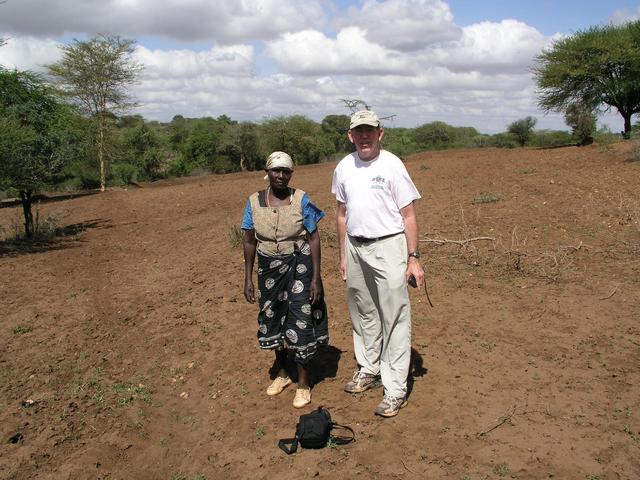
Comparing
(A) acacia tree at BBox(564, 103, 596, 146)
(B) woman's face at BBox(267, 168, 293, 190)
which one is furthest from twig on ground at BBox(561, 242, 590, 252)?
(A) acacia tree at BBox(564, 103, 596, 146)

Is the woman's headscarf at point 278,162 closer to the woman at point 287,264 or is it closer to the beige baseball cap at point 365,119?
the woman at point 287,264

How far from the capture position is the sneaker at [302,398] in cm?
366

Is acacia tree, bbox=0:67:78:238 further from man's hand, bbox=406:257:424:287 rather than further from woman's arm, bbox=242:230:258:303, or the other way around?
man's hand, bbox=406:257:424:287

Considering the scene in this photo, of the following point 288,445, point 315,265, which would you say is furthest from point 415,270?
point 288,445

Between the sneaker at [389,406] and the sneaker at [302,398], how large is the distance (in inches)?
20.8

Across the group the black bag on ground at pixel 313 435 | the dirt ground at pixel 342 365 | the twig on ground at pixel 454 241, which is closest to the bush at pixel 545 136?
the dirt ground at pixel 342 365

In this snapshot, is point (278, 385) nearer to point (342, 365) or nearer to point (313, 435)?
point (342, 365)

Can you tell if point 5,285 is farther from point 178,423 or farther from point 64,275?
point 178,423

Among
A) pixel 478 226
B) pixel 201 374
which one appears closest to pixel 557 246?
pixel 478 226

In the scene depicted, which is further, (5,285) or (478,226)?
(478,226)

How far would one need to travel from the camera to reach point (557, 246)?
6531 mm

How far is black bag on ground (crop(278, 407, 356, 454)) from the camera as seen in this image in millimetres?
3145

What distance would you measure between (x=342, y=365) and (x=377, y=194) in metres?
1.66

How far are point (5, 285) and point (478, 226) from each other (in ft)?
21.2
